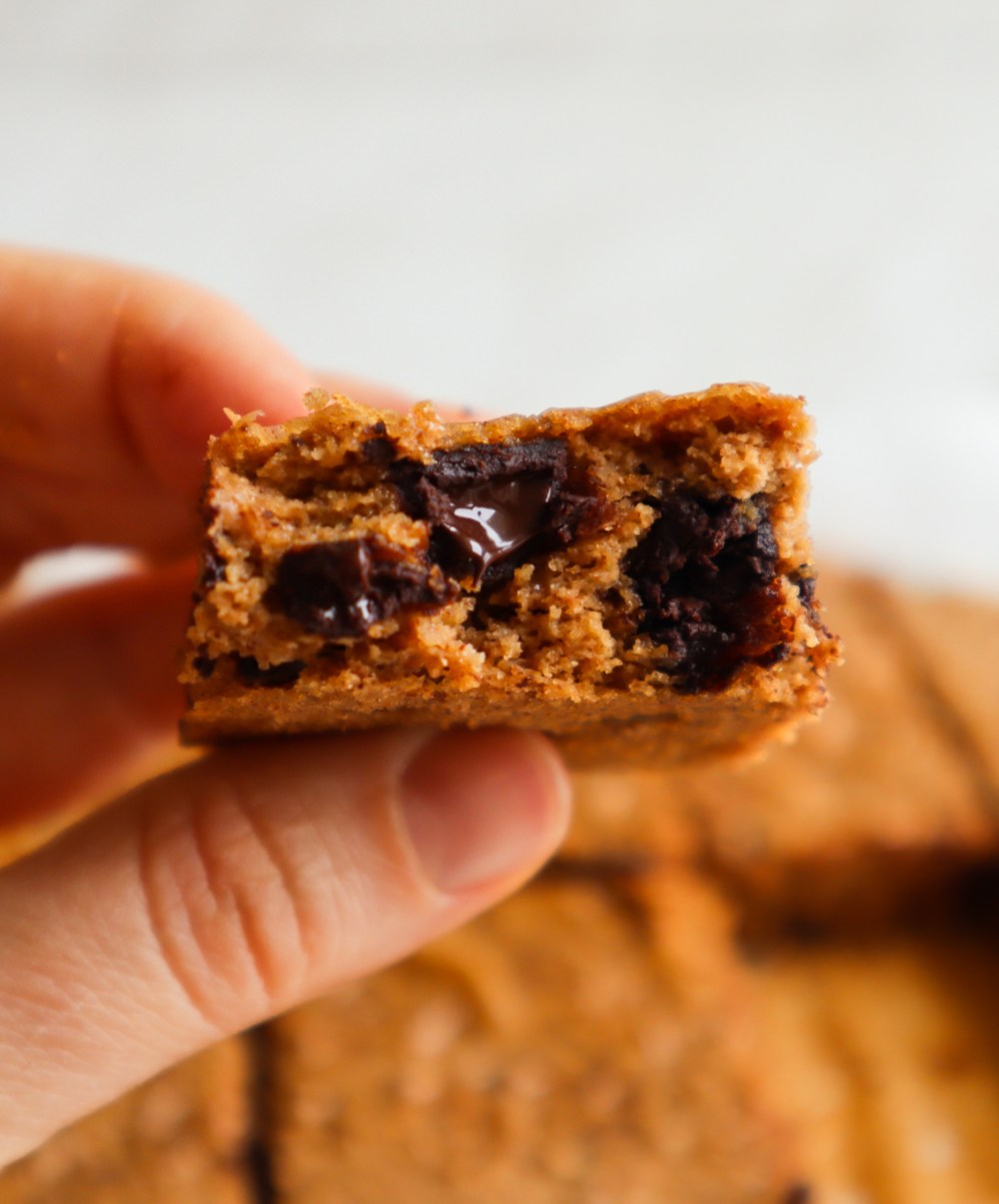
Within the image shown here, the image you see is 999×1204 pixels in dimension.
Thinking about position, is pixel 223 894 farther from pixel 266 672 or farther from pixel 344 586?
pixel 344 586

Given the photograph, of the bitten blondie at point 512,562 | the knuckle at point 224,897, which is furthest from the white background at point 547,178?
the bitten blondie at point 512,562

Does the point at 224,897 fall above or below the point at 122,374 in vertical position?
below

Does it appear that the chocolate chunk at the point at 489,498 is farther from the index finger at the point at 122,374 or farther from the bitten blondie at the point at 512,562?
the index finger at the point at 122,374

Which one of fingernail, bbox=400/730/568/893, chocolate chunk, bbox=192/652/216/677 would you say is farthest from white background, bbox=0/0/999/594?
chocolate chunk, bbox=192/652/216/677

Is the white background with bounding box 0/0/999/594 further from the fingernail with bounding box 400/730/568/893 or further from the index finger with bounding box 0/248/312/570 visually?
the fingernail with bounding box 400/730/568/893

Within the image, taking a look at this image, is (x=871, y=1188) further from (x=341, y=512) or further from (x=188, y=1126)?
(x=341, y=512)

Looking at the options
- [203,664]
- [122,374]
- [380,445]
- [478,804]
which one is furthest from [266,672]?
[122,374]
